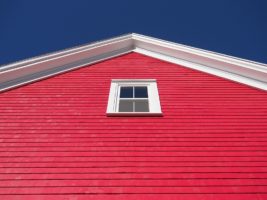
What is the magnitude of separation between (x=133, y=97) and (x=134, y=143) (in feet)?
7.23

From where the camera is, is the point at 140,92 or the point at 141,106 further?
the point at 140,92

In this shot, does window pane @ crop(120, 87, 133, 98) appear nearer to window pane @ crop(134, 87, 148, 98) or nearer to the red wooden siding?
window pane @ crop(134, 87, 148, 98)

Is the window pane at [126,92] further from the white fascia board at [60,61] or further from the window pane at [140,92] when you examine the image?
the white fascia board at [60,61]

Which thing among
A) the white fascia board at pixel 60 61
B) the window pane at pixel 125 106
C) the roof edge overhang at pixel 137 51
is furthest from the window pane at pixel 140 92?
the white fascia board at pixel 60 61

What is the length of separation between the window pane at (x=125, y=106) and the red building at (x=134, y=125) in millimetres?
28

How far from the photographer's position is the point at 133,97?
24.5 feet

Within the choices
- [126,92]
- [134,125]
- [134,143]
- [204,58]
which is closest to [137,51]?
[204,58]

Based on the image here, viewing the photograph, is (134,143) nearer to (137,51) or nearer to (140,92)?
(140,92)

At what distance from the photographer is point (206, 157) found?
510 centimetres

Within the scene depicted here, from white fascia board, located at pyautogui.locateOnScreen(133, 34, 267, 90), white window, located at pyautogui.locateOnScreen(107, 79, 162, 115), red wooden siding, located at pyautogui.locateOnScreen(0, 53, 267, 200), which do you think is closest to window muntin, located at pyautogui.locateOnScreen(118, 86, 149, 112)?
white window, located at pyautogui.locateOnScreen(107, 79, 162, 115)

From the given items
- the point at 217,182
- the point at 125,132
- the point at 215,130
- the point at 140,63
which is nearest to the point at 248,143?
the point at 215,130

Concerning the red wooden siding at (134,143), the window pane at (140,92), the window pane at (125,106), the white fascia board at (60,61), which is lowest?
the red wooden siding at (134,143)

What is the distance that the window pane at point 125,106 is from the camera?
6.97 metres

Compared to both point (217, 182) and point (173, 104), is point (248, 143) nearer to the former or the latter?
point (217, 182)
